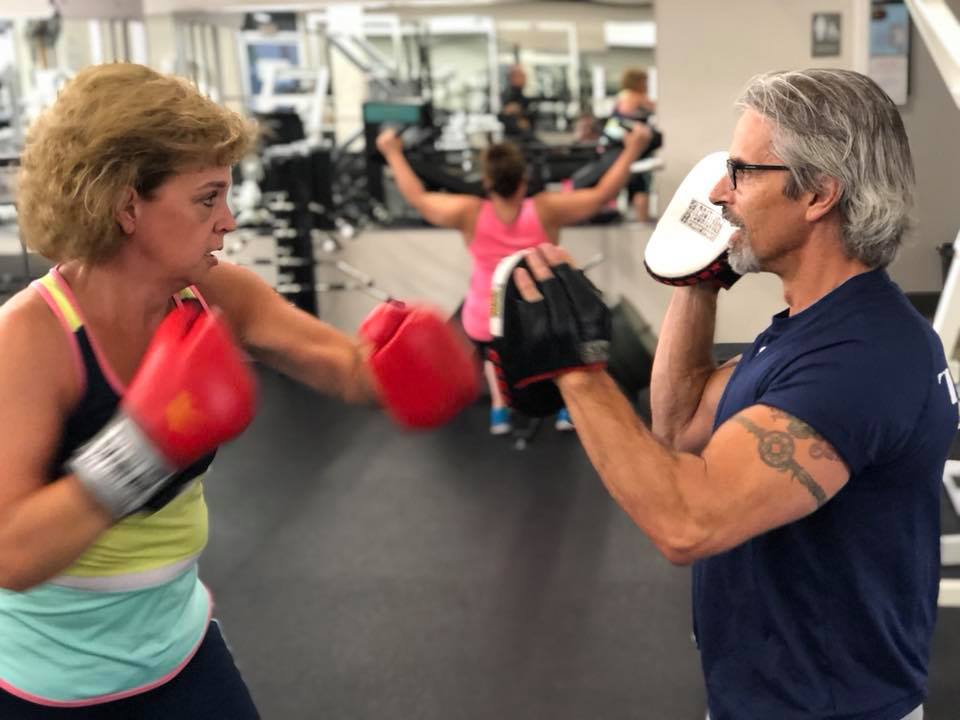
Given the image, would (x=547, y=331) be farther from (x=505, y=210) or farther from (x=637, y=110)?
(x=637, y=110)

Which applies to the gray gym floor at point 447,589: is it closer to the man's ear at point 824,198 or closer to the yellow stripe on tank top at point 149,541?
the yellow stripe on tank top at point 149,541

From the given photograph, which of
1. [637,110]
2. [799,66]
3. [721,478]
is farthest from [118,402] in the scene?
[637,110]

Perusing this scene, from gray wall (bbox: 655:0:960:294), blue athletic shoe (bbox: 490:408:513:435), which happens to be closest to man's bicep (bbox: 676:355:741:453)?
gray wall (bbox: 655:0:960:294)

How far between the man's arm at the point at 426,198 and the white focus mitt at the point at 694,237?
8.16 feet

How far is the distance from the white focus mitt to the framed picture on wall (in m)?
0.44

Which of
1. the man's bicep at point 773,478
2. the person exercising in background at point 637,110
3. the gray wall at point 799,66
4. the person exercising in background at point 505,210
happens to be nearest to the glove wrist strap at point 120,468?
the man's bicep at point 773,478

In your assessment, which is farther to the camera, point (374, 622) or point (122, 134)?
point (374, 622)

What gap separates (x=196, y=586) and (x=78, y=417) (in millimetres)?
383

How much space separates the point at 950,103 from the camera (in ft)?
5.11

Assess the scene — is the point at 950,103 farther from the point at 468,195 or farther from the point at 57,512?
the point at 468,195

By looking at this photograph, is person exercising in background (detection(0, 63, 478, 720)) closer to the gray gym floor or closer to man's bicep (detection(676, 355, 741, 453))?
man's bicep (detection(676, 355, 741, 453))

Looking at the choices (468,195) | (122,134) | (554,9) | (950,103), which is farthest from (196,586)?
(554,9)

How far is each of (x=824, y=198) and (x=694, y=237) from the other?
0.27 metres

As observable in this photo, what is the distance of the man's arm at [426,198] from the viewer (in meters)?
3.87
